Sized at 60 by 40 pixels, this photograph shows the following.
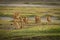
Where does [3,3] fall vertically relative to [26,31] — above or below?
above

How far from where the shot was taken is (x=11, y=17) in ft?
6.45

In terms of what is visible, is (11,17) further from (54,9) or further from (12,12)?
(54,9)

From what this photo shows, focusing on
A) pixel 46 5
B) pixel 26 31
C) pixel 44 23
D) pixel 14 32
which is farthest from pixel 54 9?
pixel 14 32

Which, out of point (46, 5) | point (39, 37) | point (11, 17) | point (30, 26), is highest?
point (46, 5)

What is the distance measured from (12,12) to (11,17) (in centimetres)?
8

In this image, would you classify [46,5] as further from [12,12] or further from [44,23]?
[12,12]

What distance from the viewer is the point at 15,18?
197 cm

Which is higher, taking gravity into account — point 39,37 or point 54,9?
point 54,9

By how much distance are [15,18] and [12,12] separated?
0.32 ft

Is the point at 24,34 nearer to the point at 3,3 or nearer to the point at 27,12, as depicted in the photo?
the point at 27,12

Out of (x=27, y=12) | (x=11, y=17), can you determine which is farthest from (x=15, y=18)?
(x=27, y=12)

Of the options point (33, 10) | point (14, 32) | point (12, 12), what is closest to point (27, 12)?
point (33, 10)

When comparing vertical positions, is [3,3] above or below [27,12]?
above

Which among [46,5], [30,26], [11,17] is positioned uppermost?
[46,5]
